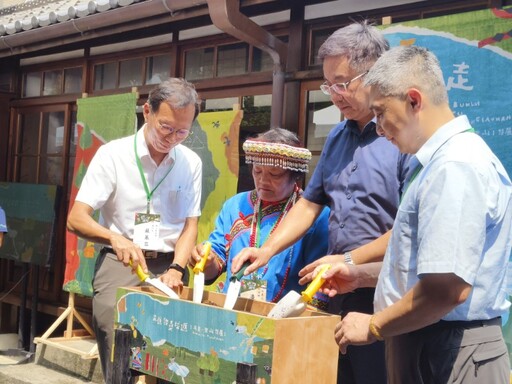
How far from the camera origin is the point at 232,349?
7.45 ft

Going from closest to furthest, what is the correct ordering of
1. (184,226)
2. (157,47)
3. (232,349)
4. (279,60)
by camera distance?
(232,349)
(184,226)
(279,60)
(157,47)

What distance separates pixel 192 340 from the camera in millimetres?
2408

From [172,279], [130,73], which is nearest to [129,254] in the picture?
[172,279]

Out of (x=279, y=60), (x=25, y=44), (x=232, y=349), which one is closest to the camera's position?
(x=232, y=349)

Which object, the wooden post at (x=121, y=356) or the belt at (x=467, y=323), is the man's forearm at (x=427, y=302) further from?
the wooden post at (x=121, y=356)

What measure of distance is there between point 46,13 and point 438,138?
691 cm

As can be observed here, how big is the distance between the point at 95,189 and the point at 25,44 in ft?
15.4

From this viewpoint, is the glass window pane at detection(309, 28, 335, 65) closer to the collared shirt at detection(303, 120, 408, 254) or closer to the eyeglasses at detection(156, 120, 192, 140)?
the eyeglasses at detection(156, 120, 192, 140)

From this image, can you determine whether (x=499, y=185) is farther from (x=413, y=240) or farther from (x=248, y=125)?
(x=248, y=125)

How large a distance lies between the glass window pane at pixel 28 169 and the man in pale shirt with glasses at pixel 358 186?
6.40 m

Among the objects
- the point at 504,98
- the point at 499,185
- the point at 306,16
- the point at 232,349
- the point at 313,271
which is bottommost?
the point at 232,349

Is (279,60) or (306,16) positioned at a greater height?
(306,16)

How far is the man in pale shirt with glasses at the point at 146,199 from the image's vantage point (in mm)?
3797

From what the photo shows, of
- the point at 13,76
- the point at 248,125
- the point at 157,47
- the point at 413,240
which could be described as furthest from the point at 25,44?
the point at 413,240
